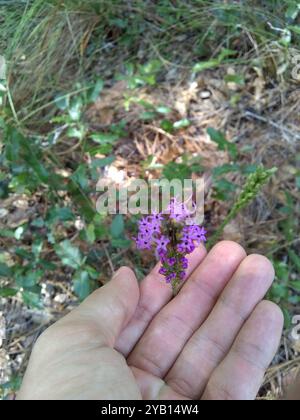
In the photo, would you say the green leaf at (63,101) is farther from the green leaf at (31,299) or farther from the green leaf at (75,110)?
the green leaf at (31,299)

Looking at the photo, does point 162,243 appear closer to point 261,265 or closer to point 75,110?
point 261,265

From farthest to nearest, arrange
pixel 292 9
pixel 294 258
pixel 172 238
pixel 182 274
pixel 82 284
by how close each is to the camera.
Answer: pixel 292 9, pixel 294 258, pixel 82 284, pixel 182 274, pixel 172 238

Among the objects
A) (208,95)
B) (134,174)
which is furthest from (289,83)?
(134,174)

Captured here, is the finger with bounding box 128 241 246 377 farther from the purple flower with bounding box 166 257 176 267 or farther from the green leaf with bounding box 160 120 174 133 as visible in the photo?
the green leaf with bounding box 160 120 174 133

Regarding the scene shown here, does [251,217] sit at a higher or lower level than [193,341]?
lower

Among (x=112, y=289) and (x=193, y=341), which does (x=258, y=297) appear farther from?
(x=112, y=289)

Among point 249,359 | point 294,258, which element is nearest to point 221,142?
point 294,258

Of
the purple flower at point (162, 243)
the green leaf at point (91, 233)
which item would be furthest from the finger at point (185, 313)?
the green leaf at point (91, 233)
